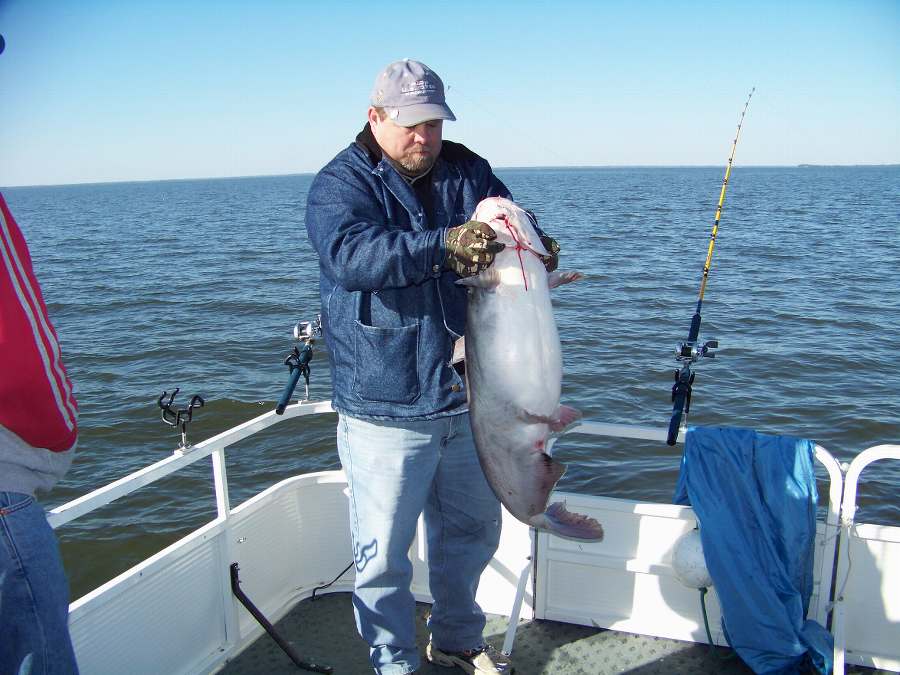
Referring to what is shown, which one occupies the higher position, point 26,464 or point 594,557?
point 26,464

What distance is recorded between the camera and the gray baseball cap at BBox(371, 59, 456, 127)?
2.80 m

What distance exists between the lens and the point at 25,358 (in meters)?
2.10

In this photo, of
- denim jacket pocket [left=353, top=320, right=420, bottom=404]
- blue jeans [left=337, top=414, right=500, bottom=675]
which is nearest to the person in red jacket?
denim jacket pocket [left=353, top=320, right=420, bottom=404]

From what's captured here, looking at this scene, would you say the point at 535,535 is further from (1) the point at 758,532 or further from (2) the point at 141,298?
(2) the point at 141,298

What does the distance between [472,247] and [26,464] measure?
1521mm

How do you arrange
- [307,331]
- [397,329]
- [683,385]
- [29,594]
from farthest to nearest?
[307,331] < [683,385] < [397,329] < [29,594]

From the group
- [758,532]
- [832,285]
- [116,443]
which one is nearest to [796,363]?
[832,285]

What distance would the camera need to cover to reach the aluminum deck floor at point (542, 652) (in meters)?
3.80

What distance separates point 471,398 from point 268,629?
2.03m

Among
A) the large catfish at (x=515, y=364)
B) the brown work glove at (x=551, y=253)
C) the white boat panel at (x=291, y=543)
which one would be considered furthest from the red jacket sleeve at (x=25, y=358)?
the white boat panel at (x=291, y=543)

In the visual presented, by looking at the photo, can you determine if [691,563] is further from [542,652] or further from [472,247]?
[472,247]

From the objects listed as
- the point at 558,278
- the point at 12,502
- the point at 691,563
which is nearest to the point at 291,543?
the point at 691,563

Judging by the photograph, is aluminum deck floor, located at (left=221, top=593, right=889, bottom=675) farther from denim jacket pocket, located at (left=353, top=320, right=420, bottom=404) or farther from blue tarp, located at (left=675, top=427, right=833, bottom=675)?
denim jacket pocket, located at (left=353, top=320, right=420, bottom=404)

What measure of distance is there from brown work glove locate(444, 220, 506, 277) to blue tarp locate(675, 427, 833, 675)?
2.06 metres
